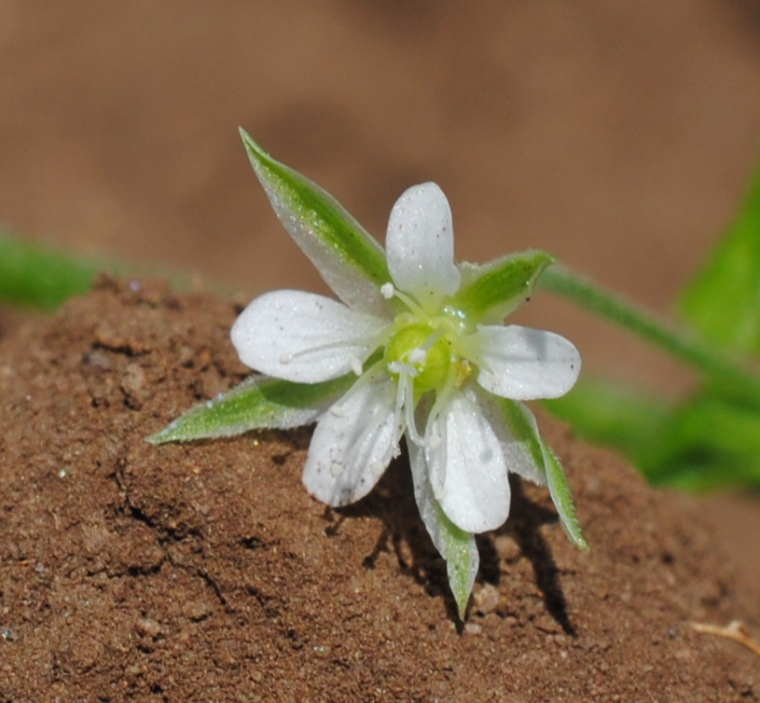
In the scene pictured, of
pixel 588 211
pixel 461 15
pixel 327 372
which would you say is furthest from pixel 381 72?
pixel 327 372

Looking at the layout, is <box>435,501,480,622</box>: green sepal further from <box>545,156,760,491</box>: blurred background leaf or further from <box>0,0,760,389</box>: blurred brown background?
<box>0,0,760,389</box>: blurred brown background

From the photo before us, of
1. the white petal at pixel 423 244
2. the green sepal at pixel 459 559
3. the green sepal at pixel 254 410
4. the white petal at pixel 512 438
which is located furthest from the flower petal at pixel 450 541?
the white petal at pixel 423 244

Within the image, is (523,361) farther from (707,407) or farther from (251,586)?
(707,407)

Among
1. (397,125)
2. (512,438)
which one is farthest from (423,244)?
(397,125)

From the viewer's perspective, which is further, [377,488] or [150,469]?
[377,488]

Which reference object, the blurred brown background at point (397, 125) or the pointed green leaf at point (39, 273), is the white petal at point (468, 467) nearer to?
the pointed green leaf at point (39, 273)

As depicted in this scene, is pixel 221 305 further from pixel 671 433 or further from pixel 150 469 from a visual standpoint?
pixel 671 433

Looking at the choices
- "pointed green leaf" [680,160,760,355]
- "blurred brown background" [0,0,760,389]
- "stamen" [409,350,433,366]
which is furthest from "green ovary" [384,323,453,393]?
"blurred brown background" [0,0,760,389]
